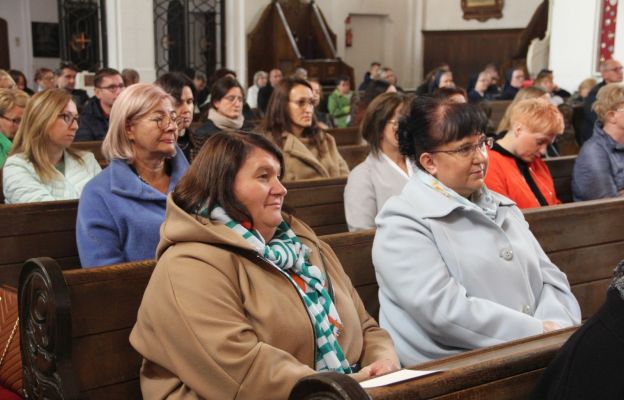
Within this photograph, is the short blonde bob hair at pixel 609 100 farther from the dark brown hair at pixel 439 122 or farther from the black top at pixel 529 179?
the dark brown hair at pixel 439 122

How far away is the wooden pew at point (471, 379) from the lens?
4.60ft

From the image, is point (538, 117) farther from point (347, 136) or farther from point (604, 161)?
point (347, 136)

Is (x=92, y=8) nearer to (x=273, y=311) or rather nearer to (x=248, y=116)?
(x=248, y=116)

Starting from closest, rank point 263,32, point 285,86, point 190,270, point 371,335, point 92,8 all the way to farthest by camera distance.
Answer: point 190,270, point 371,335, point 285,86, point 92,8, point 263,32

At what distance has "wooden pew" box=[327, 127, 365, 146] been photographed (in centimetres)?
671

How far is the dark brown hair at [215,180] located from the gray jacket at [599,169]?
283 cm

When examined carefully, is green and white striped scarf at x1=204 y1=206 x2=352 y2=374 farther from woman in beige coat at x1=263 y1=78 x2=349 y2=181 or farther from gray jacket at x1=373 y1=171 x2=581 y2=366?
woman in beige coat at x1=263 y1=78 x2=349 y2=181

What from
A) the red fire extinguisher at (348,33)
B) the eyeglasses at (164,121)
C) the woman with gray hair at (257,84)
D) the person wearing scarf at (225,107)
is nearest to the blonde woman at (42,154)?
the eyeglasses at (164,121)

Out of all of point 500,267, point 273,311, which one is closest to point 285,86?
point 500,267

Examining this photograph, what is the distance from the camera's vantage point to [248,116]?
7.80m

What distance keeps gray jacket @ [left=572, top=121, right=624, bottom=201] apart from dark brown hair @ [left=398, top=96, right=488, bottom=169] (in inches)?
81.2

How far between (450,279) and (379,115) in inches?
58.5

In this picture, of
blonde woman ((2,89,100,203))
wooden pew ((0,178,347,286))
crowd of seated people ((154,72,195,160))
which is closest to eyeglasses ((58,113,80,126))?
blonde woman ((2,89,100,203))

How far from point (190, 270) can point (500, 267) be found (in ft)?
3.45
